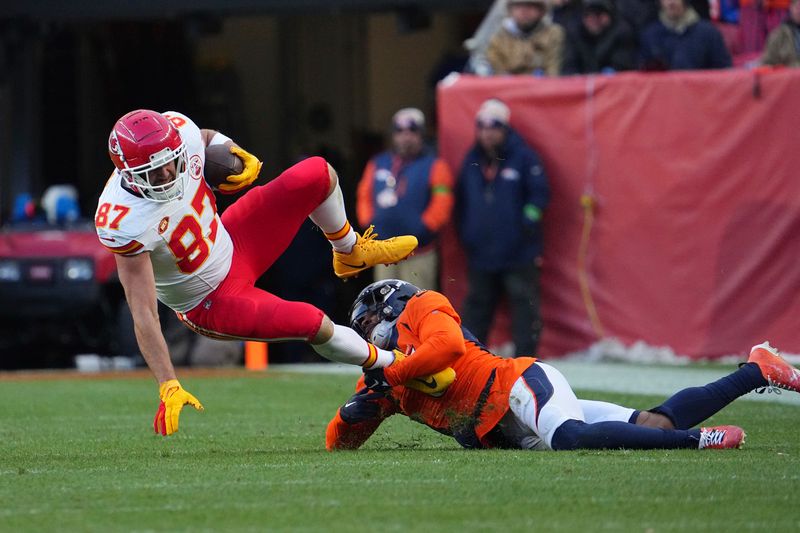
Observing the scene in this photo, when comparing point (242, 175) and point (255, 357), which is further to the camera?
point (255, 357)

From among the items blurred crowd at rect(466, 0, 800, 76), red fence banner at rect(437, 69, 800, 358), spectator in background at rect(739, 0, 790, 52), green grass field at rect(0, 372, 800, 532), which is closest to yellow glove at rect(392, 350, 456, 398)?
green grass field at rect(0, 372, 800, 532)

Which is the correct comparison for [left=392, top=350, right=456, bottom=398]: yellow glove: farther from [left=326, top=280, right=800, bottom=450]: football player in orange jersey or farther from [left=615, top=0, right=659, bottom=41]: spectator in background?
[left=615, top=0, right=659, bottom=41]: spectator in background

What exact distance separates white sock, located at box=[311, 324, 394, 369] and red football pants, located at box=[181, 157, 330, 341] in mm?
246

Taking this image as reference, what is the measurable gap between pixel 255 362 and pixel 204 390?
2.06m

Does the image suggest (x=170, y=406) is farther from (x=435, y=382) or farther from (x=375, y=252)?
(x=375, y=252)

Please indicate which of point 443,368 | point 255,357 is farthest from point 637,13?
point 443,368

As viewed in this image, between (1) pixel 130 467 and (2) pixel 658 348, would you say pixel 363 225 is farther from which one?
(1) pixel 130 467

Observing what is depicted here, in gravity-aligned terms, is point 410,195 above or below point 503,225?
above

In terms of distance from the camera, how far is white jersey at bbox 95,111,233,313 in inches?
241

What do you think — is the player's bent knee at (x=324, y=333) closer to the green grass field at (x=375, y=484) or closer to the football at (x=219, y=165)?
the green grass field at (x=375, y=484)

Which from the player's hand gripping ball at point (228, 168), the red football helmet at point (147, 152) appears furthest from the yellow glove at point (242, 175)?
the red football helmet at point (147, 152)

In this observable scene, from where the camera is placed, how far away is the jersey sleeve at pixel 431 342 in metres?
5.69

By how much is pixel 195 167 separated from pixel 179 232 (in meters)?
0.35

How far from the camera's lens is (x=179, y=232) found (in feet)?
20.7
